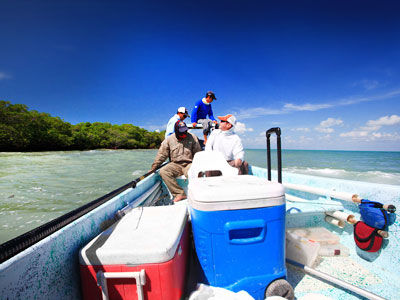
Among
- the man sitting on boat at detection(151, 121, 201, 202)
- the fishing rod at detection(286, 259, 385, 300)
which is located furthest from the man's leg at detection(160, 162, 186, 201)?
the fishing rod at detection(286, 259, 385, 300)

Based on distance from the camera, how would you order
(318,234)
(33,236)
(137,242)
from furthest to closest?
(318,234) < (137,242) < (33,236)

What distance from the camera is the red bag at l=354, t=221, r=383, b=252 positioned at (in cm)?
143

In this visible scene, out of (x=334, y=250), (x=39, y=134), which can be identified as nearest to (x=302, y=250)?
(x=334, y=250)

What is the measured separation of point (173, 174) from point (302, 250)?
2101mm

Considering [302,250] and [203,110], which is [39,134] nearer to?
[203,110]

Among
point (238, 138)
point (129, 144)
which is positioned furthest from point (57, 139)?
point (238, 138)

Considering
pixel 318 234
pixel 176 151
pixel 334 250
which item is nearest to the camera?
pixel 334 250

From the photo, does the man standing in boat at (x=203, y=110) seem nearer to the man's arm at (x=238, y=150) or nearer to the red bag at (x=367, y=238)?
the man's arm at (x=238, y=150)

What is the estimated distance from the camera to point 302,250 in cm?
146

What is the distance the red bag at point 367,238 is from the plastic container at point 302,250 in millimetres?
417

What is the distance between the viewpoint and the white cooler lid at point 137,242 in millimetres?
904

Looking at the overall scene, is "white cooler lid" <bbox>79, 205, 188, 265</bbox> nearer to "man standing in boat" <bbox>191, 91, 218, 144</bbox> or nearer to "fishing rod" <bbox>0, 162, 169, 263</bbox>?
"fishing rod" <bbox>0, 162, 169, 263</bbox>

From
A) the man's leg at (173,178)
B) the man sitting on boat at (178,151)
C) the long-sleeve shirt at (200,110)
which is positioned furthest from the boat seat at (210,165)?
the long-sleeve shirt at (200,110)

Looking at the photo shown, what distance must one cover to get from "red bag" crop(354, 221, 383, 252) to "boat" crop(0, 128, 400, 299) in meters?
0.07
